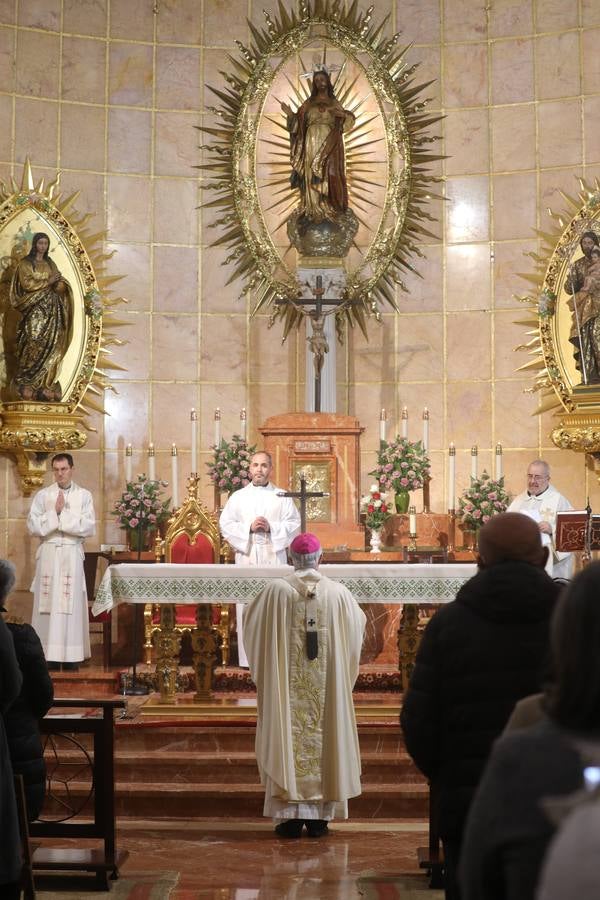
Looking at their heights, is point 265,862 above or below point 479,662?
below

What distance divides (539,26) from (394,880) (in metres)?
9.14

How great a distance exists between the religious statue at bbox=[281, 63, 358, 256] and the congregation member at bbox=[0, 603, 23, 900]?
758cm

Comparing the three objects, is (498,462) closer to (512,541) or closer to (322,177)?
(322,177)

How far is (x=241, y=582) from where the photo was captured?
332 inches

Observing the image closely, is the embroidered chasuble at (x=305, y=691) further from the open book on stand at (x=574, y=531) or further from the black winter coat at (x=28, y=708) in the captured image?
the black winter coat at (x=28, y=708)

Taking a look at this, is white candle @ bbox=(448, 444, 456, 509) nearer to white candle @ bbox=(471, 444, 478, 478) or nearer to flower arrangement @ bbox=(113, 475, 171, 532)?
white candle @ bbox=(471, 444, 478, 478)

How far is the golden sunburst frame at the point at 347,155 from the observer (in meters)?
12.2

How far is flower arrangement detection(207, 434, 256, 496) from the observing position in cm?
1124

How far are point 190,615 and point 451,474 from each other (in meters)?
2.73

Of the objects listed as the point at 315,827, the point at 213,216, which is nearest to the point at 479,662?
the point at 315,827

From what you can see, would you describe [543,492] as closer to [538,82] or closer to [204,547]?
[204,547]

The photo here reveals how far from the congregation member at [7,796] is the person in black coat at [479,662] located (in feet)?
5.54

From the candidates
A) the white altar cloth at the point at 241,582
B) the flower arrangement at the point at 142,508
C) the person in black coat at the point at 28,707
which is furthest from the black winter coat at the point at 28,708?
the flower arrangement at the point at 142,508

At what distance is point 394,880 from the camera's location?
20.7 feet
